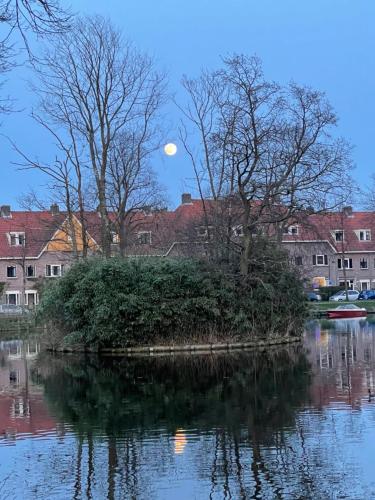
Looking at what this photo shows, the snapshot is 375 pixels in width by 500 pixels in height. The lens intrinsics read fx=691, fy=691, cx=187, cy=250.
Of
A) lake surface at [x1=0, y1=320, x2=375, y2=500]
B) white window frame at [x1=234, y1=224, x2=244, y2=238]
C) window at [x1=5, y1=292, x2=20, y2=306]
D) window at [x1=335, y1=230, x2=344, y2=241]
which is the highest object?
window at [x1=335, y1=230, x2=344, y2=241]

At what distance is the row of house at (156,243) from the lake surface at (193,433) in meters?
20.7

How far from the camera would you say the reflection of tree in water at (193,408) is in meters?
8.46

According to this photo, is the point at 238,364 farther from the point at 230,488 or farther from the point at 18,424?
the point at 230,488

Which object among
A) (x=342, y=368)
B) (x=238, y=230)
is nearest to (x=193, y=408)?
(x=342, y=368)

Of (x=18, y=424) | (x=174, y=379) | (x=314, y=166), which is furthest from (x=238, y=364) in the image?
(x=314, y=166)

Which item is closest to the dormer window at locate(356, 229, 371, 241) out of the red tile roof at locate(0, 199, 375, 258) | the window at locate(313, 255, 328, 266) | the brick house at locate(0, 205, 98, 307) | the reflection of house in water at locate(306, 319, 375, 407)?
the red tile roof at locate(0, 199, 375, 258)

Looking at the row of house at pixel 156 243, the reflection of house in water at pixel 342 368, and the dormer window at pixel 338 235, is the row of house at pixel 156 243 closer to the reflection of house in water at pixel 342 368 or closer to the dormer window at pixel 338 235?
the dormer window at pixel 338 235

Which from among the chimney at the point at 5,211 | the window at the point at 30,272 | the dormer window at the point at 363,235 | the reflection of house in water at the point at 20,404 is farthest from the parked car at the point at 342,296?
the reflection of house in water at the point at 20,404

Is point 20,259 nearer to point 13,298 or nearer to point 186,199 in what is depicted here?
point 13,298

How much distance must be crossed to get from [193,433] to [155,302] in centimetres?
1690

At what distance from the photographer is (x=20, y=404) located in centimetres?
1468

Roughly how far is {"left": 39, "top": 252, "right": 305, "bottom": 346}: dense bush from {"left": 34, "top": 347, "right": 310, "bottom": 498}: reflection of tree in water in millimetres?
3560

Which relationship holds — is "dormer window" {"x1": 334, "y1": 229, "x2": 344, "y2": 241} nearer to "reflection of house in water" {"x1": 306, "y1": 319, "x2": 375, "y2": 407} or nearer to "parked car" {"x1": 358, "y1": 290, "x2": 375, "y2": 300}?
"parked car" {"x1": 358, "y1": 290, "x2": 375, "y2": 300}

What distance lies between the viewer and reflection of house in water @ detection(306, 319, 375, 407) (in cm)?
1396
